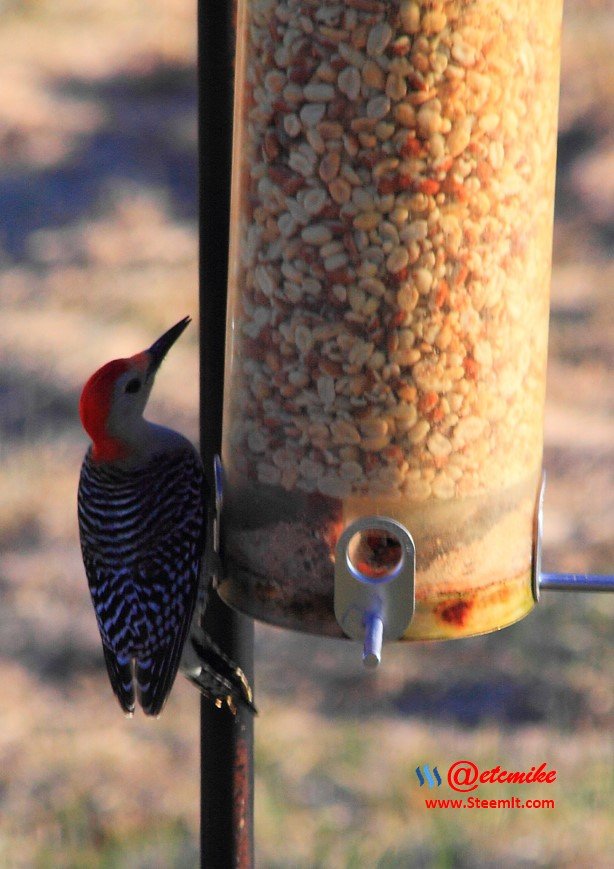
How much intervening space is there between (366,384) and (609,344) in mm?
4103

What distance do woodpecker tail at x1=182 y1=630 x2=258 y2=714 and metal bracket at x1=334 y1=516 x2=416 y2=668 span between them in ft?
1.12

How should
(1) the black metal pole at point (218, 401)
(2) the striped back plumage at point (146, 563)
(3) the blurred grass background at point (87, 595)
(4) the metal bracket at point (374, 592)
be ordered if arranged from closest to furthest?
(1) the black metal pole at point (218, 401)
(4) the metal bracket at point (374, 592)
(2) the striped back plumage at point (146, 563)
(3) the blurred grass background at point (87, 595)

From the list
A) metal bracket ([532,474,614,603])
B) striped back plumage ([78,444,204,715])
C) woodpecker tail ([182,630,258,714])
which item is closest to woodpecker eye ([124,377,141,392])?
striped back plumage ([78,444,204,715])

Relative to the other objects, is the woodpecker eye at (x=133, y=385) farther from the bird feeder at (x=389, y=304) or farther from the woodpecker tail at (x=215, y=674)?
the woodpecker tail at (x=215, y=674)

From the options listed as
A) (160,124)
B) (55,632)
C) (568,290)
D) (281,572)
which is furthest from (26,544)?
(281,572)

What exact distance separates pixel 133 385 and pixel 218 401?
577mm

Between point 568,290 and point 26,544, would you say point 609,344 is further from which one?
point 26,544

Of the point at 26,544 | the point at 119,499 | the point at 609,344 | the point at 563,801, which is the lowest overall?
the point at 563,801

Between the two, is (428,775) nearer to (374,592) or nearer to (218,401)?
(374,592)

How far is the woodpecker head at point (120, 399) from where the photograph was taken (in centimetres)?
309

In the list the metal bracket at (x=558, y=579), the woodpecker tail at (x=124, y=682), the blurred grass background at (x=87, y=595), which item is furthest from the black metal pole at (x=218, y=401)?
the blurred grass background at (x=87, y=595)

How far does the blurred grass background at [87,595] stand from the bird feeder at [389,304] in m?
2.63

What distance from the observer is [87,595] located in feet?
19.4

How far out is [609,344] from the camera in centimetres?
645
